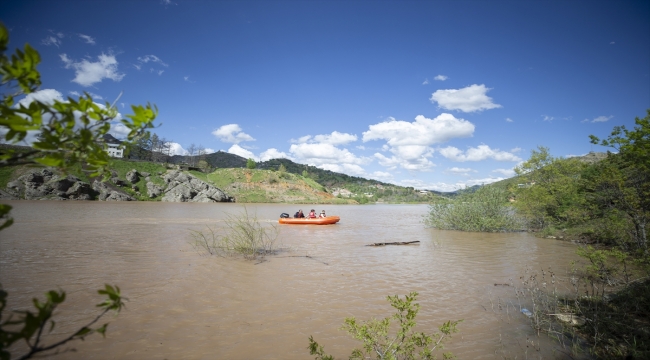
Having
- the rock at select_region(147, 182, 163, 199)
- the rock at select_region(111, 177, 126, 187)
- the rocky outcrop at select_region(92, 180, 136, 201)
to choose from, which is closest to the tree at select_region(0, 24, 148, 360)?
the rocky outcrop at select_region(92, 180, 136, 201)

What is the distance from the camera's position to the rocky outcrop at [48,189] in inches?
1630

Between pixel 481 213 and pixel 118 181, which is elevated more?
pixel 118 181

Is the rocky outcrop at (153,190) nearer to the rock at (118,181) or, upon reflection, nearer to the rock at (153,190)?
the rock at (153,190)

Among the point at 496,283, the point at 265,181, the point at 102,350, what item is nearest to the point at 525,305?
the point at 496,283

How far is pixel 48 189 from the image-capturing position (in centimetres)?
4334

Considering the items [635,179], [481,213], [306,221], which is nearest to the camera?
[635,179]

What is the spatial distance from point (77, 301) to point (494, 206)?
21.6 meters

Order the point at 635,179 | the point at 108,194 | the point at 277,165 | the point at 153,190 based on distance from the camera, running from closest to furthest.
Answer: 1. the point at 635,179
2. the point at 108,194
3. the point at 153,190
4. the point at 277,165

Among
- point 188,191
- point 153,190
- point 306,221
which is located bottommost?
point 306,221

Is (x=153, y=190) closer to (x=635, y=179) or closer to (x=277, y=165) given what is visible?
(x=635, y=179)

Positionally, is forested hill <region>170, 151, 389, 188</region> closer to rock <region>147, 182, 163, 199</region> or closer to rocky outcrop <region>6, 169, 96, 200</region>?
rock <region>147, 182, 163, 199</region>

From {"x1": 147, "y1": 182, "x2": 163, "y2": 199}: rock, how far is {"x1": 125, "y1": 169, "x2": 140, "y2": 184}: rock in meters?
2.85

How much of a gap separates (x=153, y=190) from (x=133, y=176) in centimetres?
545

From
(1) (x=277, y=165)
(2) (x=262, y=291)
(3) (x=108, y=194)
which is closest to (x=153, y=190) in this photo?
(3) (x=108, y=194)
